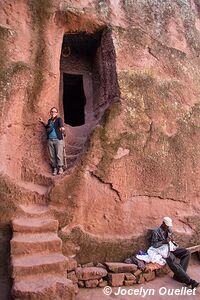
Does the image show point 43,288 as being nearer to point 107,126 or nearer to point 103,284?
point 103,284

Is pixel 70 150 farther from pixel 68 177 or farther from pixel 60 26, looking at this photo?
pixel 60 26

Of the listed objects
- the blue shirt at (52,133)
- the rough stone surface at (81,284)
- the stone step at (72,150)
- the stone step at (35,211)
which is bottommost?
the rough stone surface at (81,284)

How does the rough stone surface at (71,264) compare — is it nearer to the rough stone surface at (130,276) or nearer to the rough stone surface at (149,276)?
the rough stone surface at (130,276)

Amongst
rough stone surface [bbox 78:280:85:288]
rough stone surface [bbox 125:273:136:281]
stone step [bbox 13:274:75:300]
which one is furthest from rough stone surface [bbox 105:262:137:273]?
stone step [bbox 13:274:75:300]

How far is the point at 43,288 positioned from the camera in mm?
4617

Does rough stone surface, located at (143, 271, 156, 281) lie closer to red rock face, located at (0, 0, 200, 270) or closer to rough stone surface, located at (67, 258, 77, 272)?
red rock face, located at (0, 0, 200, 270)

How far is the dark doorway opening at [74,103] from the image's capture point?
9.19 meters

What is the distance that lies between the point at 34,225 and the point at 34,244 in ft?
1.34

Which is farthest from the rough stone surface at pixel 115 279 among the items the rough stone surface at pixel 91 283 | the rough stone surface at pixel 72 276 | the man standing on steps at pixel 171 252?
the man standing on steps at pixel 171 252

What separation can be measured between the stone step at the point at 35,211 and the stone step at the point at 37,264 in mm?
838

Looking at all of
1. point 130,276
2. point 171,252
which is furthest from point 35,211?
point 171,252

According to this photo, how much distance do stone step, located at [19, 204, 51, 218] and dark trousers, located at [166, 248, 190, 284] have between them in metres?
2.17

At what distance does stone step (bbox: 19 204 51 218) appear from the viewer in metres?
5.92

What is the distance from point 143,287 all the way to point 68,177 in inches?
86.3
